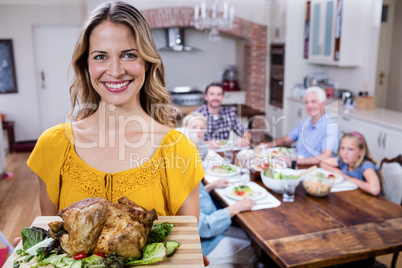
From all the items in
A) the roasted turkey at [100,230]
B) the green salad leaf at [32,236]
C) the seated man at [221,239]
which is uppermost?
the roasted turkey at [100,230]

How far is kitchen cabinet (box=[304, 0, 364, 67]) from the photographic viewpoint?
460 centimetres

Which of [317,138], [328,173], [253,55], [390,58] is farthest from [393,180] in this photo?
[253,55]

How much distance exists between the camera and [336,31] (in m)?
4.75

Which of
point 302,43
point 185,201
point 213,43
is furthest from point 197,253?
point 213,43

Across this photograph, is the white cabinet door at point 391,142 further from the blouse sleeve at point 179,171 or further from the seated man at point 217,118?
the blouse sleeve at point 179,171

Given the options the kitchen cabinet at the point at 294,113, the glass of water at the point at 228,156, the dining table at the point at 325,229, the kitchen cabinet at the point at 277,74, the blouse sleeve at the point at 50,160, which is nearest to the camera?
the blouse sleeve at the point at 50,160

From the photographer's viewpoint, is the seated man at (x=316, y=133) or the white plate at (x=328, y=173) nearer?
the white plate at (x=328, y=173)

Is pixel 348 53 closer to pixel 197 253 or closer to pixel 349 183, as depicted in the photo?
pixel 349 183

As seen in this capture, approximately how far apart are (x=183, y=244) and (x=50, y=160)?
531mm

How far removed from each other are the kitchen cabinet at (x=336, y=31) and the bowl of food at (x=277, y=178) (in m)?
3.12

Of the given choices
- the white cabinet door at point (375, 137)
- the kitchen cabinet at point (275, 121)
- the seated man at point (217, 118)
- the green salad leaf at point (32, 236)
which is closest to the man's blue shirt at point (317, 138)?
the seated man at point (217, 118)

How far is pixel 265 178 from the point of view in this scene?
7.20 ft

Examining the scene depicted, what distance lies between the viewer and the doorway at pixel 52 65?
5.98 metres

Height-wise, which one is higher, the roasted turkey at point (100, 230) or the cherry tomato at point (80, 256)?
the roasted turkey at point (100, 230)
